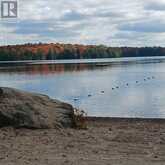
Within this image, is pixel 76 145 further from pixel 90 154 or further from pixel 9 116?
pixel 9 116

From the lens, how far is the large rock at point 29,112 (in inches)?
452

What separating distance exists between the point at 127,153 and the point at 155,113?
47.6 feet

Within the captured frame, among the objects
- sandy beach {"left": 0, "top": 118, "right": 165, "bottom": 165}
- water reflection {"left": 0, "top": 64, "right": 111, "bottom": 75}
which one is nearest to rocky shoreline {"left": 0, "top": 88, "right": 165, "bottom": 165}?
sandy beach {"left": 0, "top": 118, "right": 165, "bottom": 165}

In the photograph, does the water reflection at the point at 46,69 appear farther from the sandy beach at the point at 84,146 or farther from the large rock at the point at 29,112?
the sandy beach at the point at 84,146

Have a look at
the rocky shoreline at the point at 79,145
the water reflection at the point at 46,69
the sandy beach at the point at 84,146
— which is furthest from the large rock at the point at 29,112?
the water reflection at the point at 46,69

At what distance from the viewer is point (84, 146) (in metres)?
9.49

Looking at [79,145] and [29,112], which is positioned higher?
Result: [29,112]

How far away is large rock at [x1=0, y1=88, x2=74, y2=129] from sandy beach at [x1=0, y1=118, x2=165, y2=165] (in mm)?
261

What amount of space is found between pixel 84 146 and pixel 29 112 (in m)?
2.47

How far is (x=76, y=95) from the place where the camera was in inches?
1416

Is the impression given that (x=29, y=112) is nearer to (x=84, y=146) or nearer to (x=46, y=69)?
(x=84, y=146)

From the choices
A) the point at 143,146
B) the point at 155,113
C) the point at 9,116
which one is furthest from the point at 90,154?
the point at 155,113

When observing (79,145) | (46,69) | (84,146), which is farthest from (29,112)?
(46,69)

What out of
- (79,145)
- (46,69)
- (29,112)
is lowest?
(46,69)
